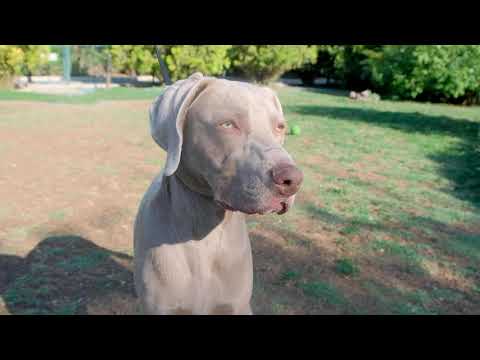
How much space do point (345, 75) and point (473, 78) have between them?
821 inches

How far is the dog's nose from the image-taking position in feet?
5.96

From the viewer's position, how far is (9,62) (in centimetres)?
2467

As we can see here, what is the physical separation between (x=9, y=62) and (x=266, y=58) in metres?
17.6

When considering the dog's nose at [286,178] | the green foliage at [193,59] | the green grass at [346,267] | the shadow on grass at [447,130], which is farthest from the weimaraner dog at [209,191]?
the green foliage at [193,59]

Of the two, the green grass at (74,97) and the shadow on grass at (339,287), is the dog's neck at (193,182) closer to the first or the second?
the shadow on grass at (339,287)

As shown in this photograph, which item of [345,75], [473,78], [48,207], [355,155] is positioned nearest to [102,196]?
[48,207]

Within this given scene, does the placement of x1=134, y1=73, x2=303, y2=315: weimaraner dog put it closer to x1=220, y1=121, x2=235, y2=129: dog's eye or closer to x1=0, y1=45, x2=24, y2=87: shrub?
x1=220, y1=121, x2=235, y2=129: dog's eye

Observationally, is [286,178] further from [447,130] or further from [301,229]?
[447,130]

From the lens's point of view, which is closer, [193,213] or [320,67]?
[193,213]

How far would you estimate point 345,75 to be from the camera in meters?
36.7

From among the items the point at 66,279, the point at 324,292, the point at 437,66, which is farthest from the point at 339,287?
the point at 437,66

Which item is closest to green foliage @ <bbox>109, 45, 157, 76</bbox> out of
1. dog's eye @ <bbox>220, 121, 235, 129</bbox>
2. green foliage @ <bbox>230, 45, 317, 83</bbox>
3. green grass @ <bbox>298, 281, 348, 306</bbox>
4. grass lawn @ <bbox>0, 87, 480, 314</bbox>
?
green foliage @ <bbox>230, 45, 317, 83</bbox>

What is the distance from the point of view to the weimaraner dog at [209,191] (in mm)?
1931

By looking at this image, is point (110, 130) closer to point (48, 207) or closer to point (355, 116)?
point (48, 207)
